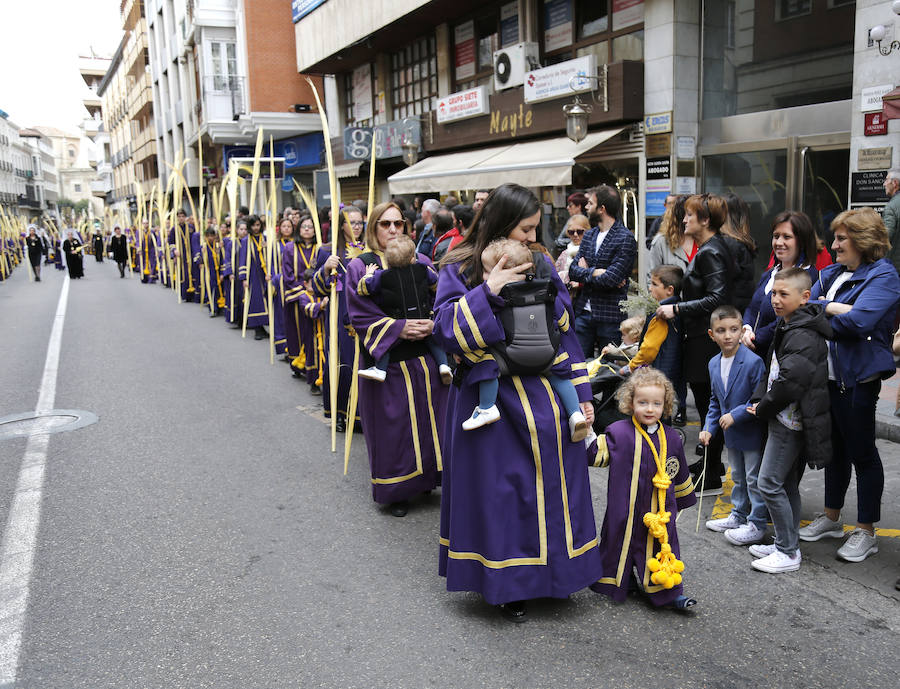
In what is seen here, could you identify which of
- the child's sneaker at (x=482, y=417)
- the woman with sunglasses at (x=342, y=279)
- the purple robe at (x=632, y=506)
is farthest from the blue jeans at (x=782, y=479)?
the woman with sunglasses at (x=342, y=279)

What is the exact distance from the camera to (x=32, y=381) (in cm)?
955

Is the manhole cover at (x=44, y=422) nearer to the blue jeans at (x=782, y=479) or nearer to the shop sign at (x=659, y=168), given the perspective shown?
the blue jeans at (x=782, y=479)

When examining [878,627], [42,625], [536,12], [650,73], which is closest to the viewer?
[878,627]

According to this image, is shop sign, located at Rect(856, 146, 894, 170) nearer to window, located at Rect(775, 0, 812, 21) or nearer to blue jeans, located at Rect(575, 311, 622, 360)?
window, located at Rect(775, 0, 812, 21)

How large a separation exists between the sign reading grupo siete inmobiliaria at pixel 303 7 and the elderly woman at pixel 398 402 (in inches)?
719

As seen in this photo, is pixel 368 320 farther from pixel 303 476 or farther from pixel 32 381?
pixel 32 381

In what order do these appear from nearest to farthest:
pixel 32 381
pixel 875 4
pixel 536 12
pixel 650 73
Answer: pixel 875 4 → pixel 32 381 → pixel 650 73 → pixel 536 12

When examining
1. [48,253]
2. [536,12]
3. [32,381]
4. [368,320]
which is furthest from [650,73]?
[48,253]

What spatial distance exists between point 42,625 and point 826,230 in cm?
903

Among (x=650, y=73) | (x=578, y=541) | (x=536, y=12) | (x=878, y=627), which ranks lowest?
(x=878, y=627)

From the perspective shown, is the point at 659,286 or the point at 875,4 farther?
the point at 875,4

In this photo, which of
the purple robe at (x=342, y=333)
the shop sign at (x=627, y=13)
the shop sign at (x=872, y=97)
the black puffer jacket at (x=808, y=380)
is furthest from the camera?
the shop sign at (x=627, y=13)

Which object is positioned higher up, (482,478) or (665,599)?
(482,478)

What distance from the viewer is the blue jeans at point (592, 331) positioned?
6.88 metres
